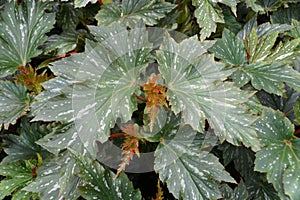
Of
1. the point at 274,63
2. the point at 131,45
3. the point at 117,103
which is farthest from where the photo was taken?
the point at 274,63

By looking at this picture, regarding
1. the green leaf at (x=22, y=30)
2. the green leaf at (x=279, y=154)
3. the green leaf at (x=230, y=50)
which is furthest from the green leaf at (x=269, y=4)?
the green leaf at (x=22, y=30)

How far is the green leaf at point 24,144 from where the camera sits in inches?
62.1

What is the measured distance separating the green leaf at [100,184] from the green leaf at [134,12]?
583mm

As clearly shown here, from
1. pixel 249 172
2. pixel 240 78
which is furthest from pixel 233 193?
pixel 240 78

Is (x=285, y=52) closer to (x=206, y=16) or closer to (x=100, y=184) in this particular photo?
(x=206, y=16)

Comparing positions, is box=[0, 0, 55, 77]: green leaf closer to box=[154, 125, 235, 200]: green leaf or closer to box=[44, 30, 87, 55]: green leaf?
box=[44, 30, 87, 55]: green leaf

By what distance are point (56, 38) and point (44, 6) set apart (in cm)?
15

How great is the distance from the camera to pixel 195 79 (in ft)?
4.09

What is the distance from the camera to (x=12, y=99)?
1500 millimetres

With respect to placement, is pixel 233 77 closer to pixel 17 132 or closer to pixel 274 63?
pixel 274 63

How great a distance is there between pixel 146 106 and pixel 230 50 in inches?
20.6

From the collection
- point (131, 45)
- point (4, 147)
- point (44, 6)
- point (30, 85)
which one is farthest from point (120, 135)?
point (44, 6)

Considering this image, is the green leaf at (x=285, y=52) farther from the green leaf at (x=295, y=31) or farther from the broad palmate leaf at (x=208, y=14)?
the broad palmate leaf at (x=208, y=14)

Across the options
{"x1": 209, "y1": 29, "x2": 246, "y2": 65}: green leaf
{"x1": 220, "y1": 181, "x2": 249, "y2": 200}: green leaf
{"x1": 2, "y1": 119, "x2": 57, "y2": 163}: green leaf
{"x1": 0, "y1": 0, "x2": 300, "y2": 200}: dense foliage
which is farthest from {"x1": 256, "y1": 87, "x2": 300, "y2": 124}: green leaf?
{"x1": 2, "y1": 119, "x2": 57, "y2": 163}: green leaf
